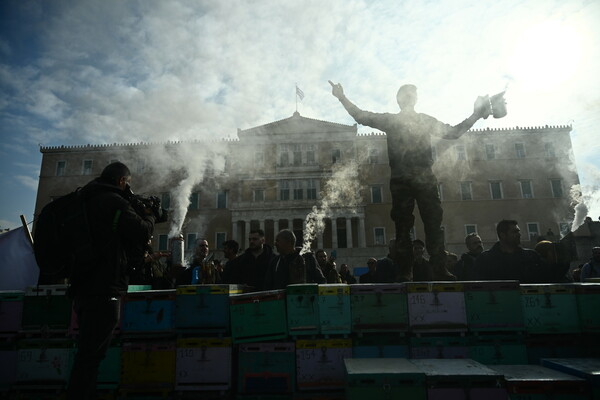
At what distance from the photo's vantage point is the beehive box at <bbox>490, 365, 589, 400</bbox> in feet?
9.71

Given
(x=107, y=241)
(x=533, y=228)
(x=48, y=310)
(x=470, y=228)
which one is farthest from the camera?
(x=470, y=228)

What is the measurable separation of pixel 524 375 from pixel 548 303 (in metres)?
1.26

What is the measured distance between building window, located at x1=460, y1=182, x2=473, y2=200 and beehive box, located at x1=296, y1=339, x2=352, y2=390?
35.3 meters

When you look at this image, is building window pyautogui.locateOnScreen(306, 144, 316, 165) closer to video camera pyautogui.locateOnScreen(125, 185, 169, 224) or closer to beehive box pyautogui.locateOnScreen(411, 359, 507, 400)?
video camera pyautogui.locateOnScreen(125, 185, 169, 224)

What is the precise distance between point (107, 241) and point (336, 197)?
34.1 meters

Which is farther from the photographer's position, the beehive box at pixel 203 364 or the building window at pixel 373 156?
the building window at pixel 373 156

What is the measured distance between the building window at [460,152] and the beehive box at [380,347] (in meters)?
36.6

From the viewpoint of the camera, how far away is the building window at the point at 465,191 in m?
35.4

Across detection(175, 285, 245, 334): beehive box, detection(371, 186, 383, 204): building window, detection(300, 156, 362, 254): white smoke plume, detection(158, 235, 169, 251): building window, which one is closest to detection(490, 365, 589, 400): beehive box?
detection(175, 285, 245, 334): beehive box

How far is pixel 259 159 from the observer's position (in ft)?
125

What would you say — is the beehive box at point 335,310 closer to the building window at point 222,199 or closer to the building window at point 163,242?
the building window at point 222,199

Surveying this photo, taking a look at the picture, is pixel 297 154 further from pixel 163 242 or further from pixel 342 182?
pixel 163 242

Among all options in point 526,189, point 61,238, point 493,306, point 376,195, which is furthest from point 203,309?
point 526,189

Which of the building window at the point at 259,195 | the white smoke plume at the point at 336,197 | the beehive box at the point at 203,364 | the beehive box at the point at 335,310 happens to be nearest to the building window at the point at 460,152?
the white smoke plume at the point at 336,197
